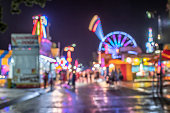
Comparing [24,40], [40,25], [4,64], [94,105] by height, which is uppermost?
[40,25]

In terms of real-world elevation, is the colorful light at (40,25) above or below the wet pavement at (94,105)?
above

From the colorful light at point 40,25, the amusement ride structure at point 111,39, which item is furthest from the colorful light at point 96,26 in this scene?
the colorful light at point 40,25

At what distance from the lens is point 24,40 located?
82.9ft

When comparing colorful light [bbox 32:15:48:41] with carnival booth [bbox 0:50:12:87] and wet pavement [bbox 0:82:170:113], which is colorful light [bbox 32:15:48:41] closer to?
carnival booth [bbox 0:50:12:87]

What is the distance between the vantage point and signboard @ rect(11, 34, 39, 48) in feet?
82.5

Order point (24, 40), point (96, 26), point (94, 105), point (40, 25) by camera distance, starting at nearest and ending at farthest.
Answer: point (94, 105) < point (24, 40) < point (40, 25) < point (96, 26)

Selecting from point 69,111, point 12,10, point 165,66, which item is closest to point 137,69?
point 165,66

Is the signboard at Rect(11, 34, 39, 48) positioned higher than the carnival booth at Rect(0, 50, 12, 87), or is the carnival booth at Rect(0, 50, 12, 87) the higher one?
the signboard at Rect(11, 34, 39, 48)

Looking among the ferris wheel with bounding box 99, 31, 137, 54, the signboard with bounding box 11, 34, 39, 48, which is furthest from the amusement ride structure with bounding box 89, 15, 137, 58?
the signboard with bounding box 11, 34, 39, 48

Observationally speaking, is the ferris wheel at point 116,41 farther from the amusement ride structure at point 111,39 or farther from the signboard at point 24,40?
the signboard at point 24,40

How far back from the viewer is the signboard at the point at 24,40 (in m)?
25.2

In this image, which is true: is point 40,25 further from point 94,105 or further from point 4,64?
point 94,105

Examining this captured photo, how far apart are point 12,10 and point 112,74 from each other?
20732 millimetres

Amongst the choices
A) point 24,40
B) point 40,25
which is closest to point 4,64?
point 40,25
